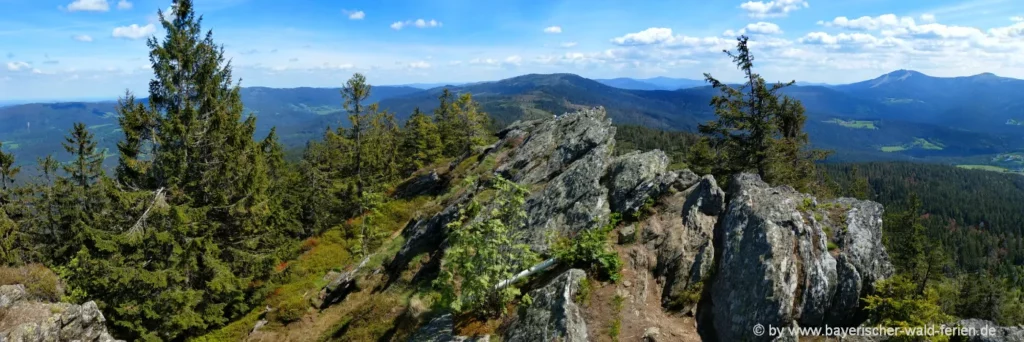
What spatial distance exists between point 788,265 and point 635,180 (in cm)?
712

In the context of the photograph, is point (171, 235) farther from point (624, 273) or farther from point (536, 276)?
point (624, 273)

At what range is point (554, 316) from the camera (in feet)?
39.7

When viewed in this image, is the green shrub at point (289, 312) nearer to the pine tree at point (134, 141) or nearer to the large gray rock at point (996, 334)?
the pine tree at point (134, 141)

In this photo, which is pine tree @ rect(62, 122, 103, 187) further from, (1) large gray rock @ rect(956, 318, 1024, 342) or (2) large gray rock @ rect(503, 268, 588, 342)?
(1) large gray rock @ rect(956, 318, 1024, 342)

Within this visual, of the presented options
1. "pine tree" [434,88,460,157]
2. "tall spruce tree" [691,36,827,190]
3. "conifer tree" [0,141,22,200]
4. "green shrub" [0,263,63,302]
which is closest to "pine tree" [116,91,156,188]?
"green shrub" [0,263,63,302]

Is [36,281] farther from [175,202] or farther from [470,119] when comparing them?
[470,119]

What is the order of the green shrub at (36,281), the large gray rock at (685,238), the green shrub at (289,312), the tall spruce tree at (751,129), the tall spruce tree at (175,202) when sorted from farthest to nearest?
the tall spruce tree at (751,129)
the green shrub at (289,312)
the tall spruce tree at (175,202)
the green shrub at (36,281)
the large gray rock at (685,238)

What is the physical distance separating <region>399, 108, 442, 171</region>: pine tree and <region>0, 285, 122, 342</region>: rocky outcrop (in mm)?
38634

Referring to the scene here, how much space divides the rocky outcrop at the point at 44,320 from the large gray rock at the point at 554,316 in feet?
56.6

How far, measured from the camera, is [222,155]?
22.6 m

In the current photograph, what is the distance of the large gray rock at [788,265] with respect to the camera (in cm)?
1171

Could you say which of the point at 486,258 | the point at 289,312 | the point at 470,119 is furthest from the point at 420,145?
the point at 486,258

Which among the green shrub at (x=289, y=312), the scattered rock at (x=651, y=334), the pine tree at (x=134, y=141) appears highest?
the pine tree at (x=134, y=141)

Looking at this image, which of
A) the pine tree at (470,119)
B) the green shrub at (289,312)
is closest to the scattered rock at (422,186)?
the pine tree at (470,119)
